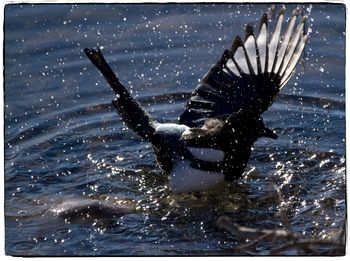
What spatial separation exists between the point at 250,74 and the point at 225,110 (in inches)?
6.7

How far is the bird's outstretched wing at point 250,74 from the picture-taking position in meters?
3.28

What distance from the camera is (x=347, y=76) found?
2.86 metres

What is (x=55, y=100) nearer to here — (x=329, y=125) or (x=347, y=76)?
(x=329, y=125)

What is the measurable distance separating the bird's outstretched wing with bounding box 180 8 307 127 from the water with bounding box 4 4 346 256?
120mm

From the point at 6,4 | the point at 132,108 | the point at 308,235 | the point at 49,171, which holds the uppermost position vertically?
the point at 6,4

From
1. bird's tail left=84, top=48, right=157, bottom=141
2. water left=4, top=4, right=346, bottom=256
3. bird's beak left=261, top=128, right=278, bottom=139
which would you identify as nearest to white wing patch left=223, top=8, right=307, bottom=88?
water left=4, top=4, right=346, bottom=256

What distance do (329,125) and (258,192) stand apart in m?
0.60

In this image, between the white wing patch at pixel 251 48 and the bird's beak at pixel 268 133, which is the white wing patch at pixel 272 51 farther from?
the bird's beak at pixel 268 133

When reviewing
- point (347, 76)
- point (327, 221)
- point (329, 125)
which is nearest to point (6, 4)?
point (347, 76)

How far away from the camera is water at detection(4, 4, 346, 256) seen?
9.84ft

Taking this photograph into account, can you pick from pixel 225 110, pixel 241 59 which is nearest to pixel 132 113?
pixel 225 110

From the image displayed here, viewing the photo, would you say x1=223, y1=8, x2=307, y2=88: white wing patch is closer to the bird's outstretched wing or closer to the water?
the bird's outstretched wing

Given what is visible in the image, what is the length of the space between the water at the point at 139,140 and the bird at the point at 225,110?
10cm

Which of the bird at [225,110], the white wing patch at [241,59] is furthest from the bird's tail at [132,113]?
the white wing patch at [241,59]
